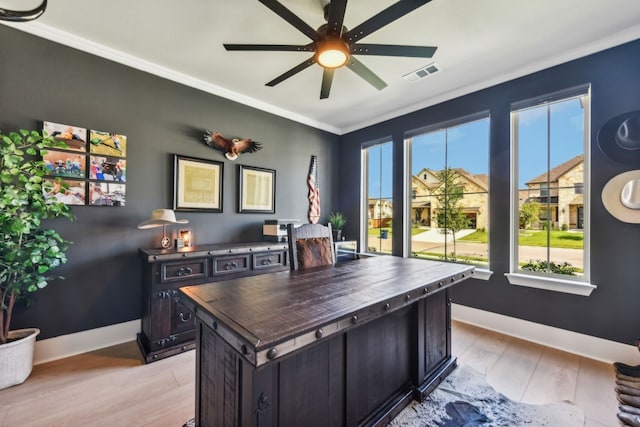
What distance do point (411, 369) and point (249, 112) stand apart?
11.4 feet

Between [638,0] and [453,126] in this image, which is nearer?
[638,0]

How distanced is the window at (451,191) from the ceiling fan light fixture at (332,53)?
2.20m

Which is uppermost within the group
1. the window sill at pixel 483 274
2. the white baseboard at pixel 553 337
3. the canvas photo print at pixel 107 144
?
the canvas photo print at pixel 107 144

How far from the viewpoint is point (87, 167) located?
2.42 metres

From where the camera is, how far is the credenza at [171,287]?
7.60 ft

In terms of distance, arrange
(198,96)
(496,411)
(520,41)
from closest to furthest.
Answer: (496,411)
(520,41)
(198,96)

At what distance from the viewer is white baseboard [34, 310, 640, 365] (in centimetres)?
224

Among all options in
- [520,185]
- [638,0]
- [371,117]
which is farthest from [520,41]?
[371,117]

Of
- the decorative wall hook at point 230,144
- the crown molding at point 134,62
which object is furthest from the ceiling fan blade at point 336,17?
the crown molding at point 134,62

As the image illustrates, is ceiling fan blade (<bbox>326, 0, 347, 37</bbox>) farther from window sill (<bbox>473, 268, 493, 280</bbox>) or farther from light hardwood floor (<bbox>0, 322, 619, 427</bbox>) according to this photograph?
window sill (<bbox>473, 268, 493, 280</bbox>)

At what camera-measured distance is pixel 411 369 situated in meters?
1.84

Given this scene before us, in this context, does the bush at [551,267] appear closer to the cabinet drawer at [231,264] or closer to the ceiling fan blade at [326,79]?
the ceiling fan blade at [326,79]

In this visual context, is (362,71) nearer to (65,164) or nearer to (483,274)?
(483,274)

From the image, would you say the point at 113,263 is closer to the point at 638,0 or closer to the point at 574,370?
the point at 574,370
